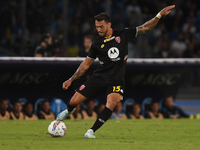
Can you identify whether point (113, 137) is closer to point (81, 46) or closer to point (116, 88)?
point (116, 88)

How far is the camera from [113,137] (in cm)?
693

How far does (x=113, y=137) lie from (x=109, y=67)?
1.12 m

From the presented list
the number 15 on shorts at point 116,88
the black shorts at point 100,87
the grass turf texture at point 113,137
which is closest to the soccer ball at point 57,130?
the grass turf texture at point 113,137

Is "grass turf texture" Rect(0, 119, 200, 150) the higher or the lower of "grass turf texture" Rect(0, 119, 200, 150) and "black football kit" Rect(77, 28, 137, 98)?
the lower

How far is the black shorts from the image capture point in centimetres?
668

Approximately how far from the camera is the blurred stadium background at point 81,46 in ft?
33.6

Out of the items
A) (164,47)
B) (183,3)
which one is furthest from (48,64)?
(183,3)

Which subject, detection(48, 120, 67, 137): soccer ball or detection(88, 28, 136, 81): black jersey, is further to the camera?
detection(88, 28, 136, 81): black jersey

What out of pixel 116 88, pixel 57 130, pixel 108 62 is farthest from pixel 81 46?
pixel 57 130

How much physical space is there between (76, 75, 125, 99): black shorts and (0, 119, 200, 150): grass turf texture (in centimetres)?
70

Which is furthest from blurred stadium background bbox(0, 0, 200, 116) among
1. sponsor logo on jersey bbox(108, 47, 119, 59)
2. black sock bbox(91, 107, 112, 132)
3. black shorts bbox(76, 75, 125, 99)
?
black sock bbox(91, 107, 112, 132)

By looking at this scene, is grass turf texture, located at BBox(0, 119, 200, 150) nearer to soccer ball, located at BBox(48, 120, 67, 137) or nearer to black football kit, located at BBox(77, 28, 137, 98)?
soccer ball, located at BBox(48, 120, 67, 137)

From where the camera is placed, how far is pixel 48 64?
10234mm

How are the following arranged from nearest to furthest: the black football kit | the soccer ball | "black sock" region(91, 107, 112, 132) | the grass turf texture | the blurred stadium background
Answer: the grass turf texture < "black sock" region(91, 107, 112, 132) < the soccer ball < the black football kit < the blurred stadium background
